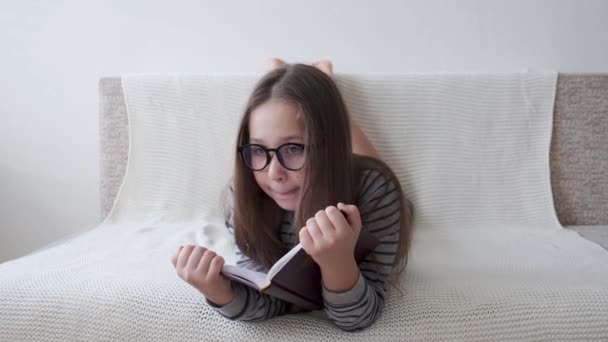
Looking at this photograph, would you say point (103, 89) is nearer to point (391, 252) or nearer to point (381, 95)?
point (381, 95)

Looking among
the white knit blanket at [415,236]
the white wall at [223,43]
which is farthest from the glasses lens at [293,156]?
the white wall at [223,43]

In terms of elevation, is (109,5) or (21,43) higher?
(109,5)

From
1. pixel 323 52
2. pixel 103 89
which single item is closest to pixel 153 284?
pixel 103 89

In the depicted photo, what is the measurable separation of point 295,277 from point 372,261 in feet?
0.54

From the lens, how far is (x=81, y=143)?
64.5 inches

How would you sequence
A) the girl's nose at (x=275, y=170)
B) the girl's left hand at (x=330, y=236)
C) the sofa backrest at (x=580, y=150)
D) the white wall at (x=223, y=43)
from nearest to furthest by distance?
1. the girl's left hand at (x=330, y=236)
2. the girl's nose at (x=275, y=170)
3. the sofa backrest at (x=580, y=150)
4. the white wall at (x=223, y=43)

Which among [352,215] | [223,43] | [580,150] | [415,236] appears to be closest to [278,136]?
[352,215]

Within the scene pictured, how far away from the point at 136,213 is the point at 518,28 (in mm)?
1266

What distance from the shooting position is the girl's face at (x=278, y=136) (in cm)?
72

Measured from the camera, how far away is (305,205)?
2.42 ft

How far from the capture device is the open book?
1.97ft

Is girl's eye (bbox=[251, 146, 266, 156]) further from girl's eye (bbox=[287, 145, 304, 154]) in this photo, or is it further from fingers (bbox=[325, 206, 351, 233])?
fingers (bbox=[325, 206, 351, 233])

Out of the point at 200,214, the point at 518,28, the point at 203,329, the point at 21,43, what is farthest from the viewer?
the point at 21,43

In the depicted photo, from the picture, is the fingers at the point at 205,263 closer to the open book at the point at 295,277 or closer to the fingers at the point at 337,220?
the open book at the point at 295,277
